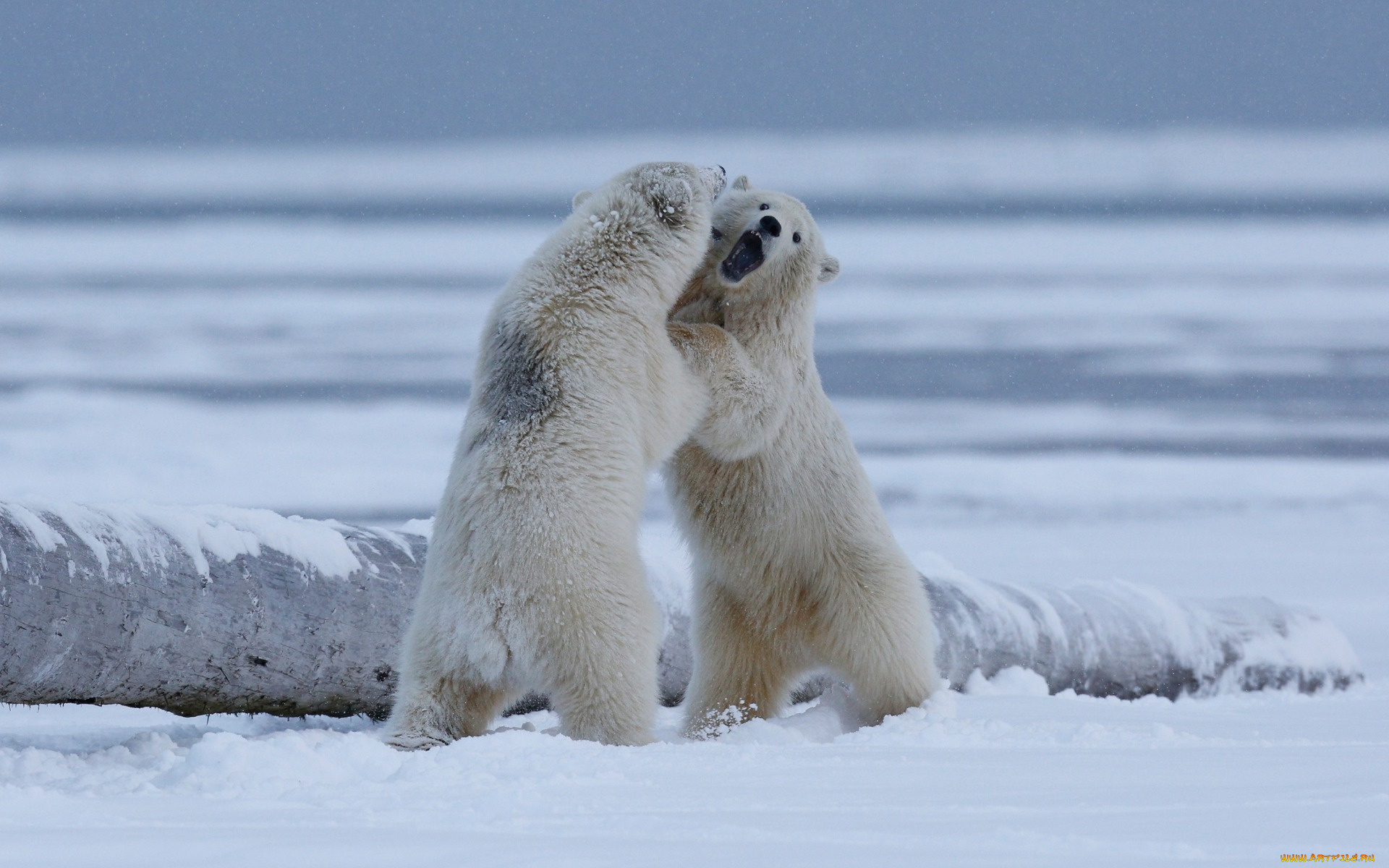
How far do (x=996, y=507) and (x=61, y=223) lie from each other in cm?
3341

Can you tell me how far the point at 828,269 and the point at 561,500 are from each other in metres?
1.68

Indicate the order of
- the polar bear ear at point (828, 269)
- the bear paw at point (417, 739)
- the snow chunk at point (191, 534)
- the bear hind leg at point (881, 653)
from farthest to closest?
the polar bear ear at point (828, 269) < the bear hind leg at point (881, 653) < the snow chunk at point (191, 534) < the bear paw at point (417, 739)

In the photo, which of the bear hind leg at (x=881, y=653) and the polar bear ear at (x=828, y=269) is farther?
the polar bear ear at (x=828, y=269)

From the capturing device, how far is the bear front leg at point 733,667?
491 cm

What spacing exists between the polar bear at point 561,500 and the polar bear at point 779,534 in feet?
1.64

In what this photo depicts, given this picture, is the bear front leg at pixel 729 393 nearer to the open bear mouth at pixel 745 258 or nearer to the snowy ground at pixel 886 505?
the open bear mouth at pixel 745 258

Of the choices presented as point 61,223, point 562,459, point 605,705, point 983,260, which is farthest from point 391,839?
point 61,223

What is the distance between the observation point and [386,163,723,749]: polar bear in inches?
149

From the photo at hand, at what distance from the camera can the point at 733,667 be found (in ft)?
16.1

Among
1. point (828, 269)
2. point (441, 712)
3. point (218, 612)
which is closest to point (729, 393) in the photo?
point (828, 269)

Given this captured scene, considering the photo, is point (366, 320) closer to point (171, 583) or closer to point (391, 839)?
point (171, 583)

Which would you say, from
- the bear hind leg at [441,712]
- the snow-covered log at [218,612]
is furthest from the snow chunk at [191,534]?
the bear hind leg at [441,712]

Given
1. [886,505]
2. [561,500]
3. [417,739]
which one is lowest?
[886,505]

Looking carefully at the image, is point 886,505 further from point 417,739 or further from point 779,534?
point 417,739
